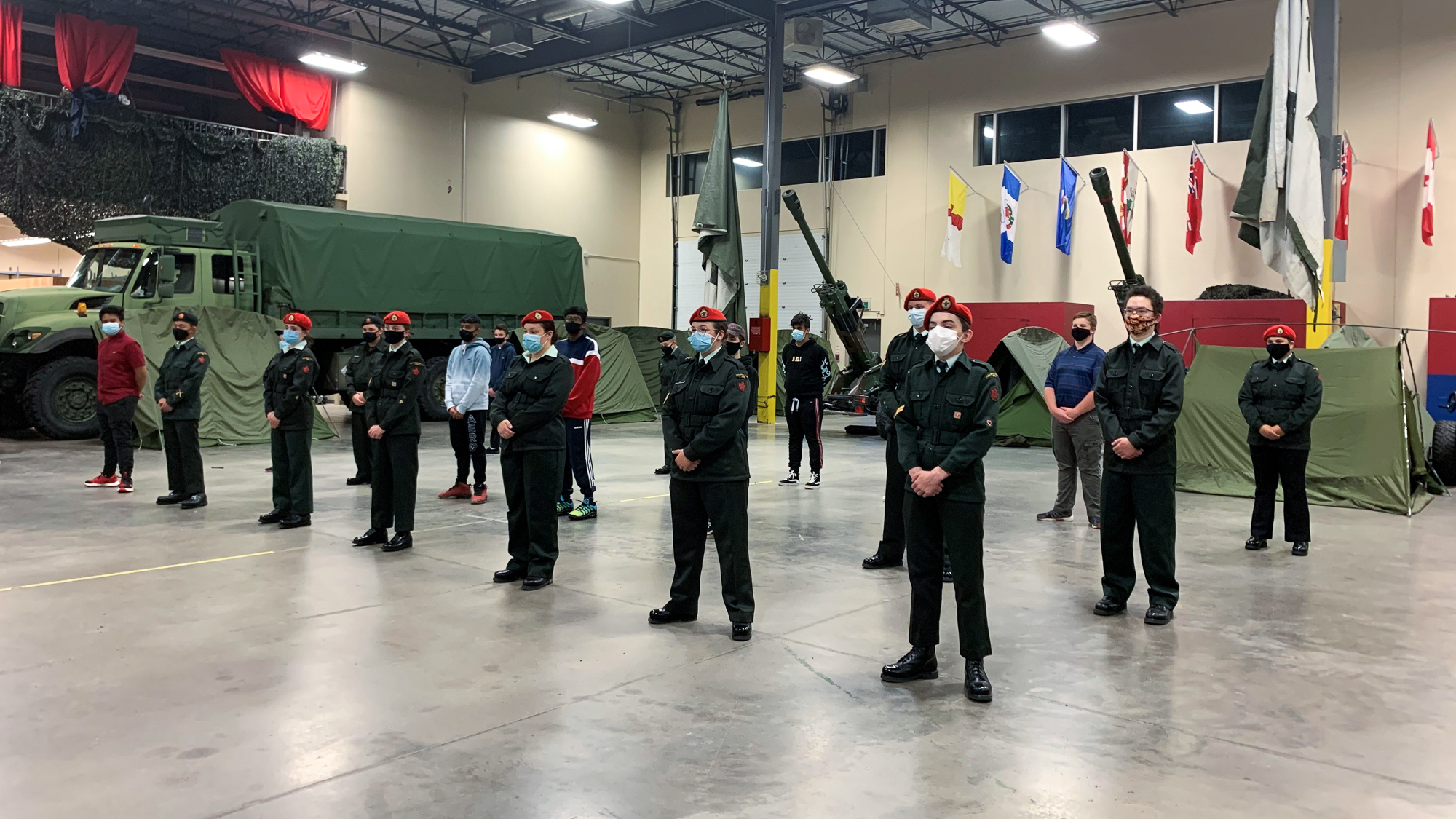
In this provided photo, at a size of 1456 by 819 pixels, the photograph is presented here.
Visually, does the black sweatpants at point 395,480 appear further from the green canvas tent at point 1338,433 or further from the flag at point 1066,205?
the flag at point 1066,205

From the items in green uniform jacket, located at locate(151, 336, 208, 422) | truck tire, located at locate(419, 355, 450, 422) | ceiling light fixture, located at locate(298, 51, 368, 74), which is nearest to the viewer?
green uniform jacket, located at locate(151, 336, 208, 422)

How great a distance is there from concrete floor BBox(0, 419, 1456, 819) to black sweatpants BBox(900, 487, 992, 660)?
247 millimetres

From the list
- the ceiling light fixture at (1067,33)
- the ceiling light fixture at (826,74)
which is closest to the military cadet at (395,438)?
the ceiling light fixture at (1067,33)

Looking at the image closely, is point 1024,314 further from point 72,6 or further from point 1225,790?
point 72,6

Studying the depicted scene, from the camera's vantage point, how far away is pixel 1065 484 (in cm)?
854

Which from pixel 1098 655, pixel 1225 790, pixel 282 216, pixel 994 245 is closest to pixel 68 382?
pixel 282 216

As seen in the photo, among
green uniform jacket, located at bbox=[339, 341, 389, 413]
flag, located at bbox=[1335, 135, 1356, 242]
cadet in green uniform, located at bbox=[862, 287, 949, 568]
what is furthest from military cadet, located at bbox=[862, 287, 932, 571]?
flag, located at bbox=[1335, 135, 1356, 242]

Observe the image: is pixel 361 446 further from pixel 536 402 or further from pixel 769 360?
pixel 769 360

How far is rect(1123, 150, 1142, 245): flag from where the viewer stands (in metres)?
17.9

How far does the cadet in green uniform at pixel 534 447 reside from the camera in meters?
5.87

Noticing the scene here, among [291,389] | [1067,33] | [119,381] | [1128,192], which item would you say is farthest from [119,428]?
[1128,192]

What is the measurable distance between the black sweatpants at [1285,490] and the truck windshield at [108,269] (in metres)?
13.4

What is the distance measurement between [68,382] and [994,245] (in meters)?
15.7

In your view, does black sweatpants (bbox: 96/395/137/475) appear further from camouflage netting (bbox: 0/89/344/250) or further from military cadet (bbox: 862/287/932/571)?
camouflage netting (bbox: 0/89/344/250)
